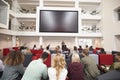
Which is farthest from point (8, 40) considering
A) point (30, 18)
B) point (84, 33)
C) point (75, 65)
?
point (75, 65)

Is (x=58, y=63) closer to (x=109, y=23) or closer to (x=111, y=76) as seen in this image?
(x=111, y=76)

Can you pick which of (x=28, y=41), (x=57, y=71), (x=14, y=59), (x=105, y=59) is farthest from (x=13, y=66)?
(x=28, y=41)

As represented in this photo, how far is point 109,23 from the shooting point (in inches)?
666

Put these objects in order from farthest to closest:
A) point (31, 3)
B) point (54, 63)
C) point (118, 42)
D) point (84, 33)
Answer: point (31, 3)
point (84, 33)
point (118, 42)
point (54, 63)

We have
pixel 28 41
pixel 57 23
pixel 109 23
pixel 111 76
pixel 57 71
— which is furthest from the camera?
pixel 28 41

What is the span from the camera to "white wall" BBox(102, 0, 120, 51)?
16.5 meters

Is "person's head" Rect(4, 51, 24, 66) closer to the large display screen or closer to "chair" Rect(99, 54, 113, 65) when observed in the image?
"chair" Rect(99, 54, 113, 65)

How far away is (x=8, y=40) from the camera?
53.2ft

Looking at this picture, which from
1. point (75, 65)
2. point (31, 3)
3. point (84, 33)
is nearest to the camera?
point (75, 65)

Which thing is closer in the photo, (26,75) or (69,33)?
(26,75)

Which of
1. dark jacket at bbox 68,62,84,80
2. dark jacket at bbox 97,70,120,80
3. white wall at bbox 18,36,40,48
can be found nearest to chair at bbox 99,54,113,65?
dark jacket at bbox 68,62,84,80

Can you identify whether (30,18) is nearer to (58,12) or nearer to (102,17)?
(58,12)

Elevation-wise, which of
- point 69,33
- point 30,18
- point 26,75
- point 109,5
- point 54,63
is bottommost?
point 26,75

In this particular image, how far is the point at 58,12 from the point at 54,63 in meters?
14.6
